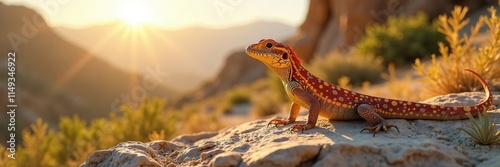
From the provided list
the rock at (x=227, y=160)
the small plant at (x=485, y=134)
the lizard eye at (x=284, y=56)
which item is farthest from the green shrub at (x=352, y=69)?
A: the rock at (x=227, y=160)

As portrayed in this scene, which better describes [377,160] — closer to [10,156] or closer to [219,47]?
[10,156]

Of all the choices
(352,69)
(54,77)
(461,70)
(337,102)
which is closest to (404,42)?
(352,69)

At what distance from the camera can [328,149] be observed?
356 cm

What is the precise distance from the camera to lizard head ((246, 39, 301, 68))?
4527 mm

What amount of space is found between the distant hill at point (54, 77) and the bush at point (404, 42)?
2644cm

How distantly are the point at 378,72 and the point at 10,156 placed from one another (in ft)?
40.9

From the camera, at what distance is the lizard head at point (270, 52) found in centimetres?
453

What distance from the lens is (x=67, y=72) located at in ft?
204

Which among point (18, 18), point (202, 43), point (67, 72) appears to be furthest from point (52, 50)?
point (202, 43)

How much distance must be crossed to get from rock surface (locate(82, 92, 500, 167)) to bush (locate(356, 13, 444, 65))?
1328cm

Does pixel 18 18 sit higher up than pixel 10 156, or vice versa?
pixel 18 18

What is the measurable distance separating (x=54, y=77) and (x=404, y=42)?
50.8 metres

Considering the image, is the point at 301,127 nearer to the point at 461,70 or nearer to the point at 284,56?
the point at 284,56

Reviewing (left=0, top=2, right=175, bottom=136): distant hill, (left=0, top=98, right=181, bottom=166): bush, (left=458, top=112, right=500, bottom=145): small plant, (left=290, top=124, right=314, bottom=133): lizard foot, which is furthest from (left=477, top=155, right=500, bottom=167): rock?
(left=0, top=2, right=175, bottom=136): distant hill
